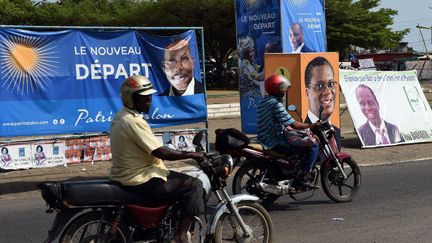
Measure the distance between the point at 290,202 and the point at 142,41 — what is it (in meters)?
4.16

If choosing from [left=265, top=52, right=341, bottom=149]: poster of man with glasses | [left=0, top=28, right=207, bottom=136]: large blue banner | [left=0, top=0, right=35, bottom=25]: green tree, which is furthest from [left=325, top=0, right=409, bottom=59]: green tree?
[left=0, top=28, right=207, bottom=136]: large blue banner

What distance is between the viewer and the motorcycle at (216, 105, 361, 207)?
7.61 m

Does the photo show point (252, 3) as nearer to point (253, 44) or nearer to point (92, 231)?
point (253, 44)

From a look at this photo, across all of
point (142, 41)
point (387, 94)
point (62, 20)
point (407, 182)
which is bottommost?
point (407, 182)

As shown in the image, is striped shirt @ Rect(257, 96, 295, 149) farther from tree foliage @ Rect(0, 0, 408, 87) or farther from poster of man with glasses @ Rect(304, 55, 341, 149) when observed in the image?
tree foliage @ Rect(0, 0, 408, 87)

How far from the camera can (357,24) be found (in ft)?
152

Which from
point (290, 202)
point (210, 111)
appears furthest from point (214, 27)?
point (290, 202)

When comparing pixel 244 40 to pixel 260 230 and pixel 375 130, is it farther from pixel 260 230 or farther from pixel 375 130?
pixel 260 230

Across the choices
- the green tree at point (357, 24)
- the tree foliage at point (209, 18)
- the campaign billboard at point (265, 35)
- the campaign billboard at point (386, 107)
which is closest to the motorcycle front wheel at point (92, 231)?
the campaign billboard at point (265, 35)

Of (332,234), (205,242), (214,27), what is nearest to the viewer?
(205,242)

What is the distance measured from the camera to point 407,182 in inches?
403

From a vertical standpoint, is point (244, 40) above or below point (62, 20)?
below

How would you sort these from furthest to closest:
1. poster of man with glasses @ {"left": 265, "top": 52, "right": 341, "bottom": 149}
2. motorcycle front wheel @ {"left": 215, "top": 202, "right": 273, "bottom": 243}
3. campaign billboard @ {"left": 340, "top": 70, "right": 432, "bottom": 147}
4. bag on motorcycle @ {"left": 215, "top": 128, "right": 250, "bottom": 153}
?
campaign billboard @ {"left": 340, "top": 70, "right": 432, "bottom": 147}
poster of man with glasses @ {"left": 265, "top": 52, "right": 341, "bottom": 149}
bag on motorcycle @ {"left": 215, "top": 128, "right": 250, "bottom": 153}
motorcycle front wheel @ {"left": 215, "top": 202, "right": 273, "bottom": 243}

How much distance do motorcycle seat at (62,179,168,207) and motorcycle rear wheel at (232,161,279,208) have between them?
2.79 meters
